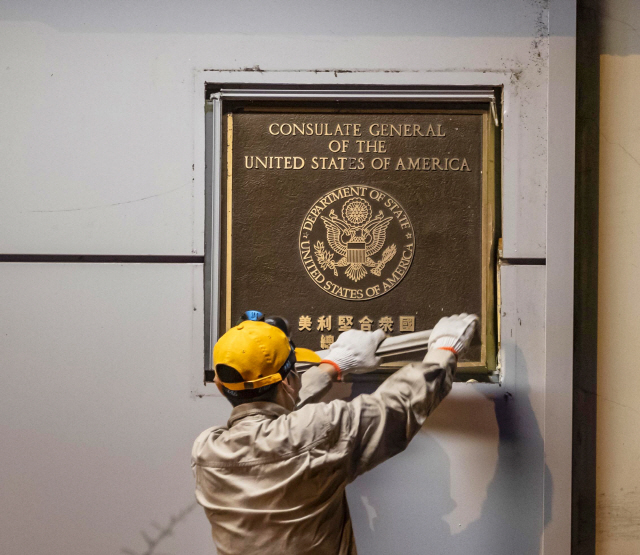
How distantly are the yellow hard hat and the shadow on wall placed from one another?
0.79m

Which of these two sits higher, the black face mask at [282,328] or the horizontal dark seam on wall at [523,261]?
the horizontal dark seam on wall at [523,261]

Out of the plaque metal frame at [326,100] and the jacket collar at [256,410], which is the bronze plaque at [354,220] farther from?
the jacket collar at [256,410]

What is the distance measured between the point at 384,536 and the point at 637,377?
1.54 meters

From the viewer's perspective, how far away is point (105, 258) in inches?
99.9

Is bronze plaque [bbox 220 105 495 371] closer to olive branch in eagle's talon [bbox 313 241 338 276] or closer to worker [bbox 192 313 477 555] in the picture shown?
olive branch in eagle's talon [bbox 313 241 338 276]

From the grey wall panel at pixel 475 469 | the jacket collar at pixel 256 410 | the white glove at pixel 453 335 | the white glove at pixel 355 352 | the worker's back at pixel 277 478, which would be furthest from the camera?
the grey wall panel at pixel 475 469

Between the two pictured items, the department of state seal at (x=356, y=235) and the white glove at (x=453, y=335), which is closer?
the white glove at (x=453, y=335)

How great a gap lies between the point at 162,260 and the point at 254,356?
102 cm

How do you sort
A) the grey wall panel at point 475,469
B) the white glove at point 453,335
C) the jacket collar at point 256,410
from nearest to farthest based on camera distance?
the jacket collar at point 256,410
the white glove at point 453,335
the grey wall panel at point 475,469

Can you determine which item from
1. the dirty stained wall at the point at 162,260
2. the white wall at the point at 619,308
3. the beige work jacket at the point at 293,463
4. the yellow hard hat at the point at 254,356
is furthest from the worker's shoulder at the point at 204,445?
the white wall at the point at 619,308

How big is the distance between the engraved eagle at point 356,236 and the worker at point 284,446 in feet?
2.43

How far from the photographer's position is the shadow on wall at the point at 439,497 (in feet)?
8.20

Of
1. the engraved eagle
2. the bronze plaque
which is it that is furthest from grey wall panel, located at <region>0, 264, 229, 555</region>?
the engraved eagle

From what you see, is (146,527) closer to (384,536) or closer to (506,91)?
(384,536)
